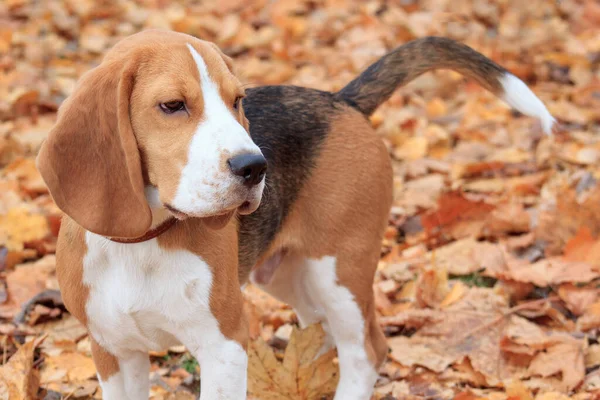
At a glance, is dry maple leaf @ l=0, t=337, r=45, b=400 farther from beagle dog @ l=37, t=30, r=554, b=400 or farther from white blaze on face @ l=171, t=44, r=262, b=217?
white blaze on face @ l=171, t=44, r=262, b=217

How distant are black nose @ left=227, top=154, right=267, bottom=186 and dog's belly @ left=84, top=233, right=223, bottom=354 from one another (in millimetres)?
469

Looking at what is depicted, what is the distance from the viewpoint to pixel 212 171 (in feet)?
9.34

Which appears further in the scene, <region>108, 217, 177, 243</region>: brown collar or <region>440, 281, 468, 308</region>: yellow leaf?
<region>440, 281, 468, 308</region>: yellow leaf

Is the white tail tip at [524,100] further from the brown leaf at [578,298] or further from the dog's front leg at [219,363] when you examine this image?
the dog's front leg at [219,363]

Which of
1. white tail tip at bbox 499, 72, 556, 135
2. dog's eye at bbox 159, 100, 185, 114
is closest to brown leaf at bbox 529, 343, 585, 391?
white tail tip at bbox 499, 72, 556, 135

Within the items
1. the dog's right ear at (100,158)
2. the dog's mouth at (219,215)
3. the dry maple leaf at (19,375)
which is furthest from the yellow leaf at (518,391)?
the dry maple leaf at (19,375)

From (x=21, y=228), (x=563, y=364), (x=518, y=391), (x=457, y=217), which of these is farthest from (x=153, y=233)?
(x=457, y=217)

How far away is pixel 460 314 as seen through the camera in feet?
15.2

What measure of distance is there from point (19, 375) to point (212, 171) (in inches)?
62.3

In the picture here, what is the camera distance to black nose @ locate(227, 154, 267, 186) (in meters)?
2.83

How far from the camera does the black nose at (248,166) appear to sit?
283 cm

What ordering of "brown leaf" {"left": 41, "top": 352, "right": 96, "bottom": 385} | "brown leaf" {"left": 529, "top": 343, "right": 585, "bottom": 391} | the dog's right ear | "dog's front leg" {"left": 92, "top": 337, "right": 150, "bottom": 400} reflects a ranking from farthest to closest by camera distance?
1. "brown leaf" {"left": 41, "top": 352, "right": 96, "bottom": 385}
2. "brown leaf" {"left": 529, "top": 343, "right": 585, "bottom": 391}
3. "dog's front leg" {"left": 92, "top": 337, "right": 150, "bottom": 400}
4. the dog's right ear

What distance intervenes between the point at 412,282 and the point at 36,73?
468 centimetres

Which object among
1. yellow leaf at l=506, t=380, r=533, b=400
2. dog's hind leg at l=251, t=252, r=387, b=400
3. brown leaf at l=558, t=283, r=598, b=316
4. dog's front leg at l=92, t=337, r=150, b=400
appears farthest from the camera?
brown leaf at l=558, t=283, r=598, b=316
